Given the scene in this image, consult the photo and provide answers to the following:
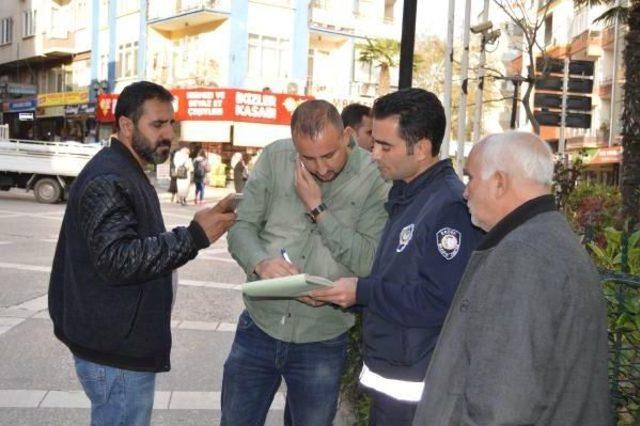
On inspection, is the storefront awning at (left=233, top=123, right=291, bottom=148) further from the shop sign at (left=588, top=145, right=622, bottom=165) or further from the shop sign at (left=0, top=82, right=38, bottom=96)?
the shop sign at (left=588, top=145, right=622, bottom=165)

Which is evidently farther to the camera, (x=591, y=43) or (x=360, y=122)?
(x=591, y=43)

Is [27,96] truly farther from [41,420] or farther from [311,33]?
[41,420]

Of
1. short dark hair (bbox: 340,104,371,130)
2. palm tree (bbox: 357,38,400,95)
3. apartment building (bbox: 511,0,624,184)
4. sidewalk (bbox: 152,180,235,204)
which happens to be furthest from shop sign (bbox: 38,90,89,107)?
short dark hair (bbox: 340,104,371,130)

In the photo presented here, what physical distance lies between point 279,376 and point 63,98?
134 feet

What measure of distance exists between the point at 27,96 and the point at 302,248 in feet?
148

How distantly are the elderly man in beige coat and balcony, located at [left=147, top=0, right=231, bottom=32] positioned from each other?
Result: 3179cm

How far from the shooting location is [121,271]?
259 cm

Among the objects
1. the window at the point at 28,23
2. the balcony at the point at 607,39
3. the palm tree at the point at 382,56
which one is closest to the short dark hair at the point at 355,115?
the palm tree at the point at 382,56

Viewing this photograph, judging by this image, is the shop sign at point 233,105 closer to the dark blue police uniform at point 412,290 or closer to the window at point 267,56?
the window at point 267,56

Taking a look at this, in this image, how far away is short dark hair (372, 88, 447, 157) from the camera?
271 cm

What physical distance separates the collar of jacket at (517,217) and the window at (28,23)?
4673 centimetres

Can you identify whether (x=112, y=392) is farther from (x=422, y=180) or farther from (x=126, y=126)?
(x=422, y=180)

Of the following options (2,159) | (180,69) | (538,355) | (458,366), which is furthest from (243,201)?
(180,69)

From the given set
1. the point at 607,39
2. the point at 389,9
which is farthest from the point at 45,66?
the point at 607,39
